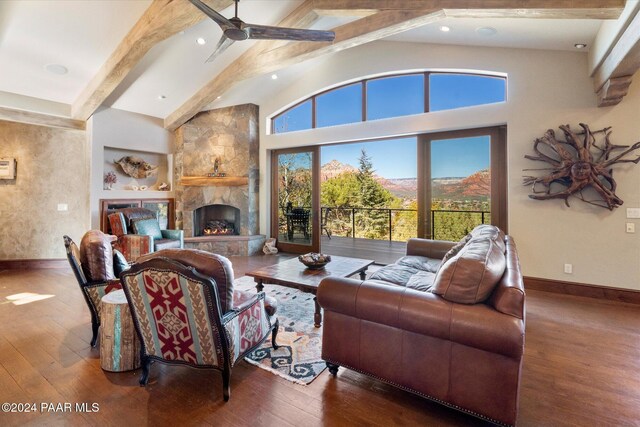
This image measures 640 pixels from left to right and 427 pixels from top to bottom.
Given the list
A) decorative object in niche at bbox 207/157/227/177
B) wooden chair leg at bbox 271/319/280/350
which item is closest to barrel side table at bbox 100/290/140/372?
wooden chair leg at bbox 271/319/280/350

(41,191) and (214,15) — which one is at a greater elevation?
(214,15)

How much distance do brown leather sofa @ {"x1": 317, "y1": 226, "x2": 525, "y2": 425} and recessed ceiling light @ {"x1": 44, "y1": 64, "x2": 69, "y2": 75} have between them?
5.47 meters

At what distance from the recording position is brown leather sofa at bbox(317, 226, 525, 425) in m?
1.62

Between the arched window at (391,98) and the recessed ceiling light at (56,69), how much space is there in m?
3.79

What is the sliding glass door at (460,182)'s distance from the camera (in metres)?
4.72

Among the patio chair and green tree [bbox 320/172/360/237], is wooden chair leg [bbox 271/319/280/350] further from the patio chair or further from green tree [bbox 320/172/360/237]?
green tree [bbox 320/172/360/237]

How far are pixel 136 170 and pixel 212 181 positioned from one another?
5.42ft

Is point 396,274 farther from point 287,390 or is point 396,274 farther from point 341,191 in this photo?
point 341,191

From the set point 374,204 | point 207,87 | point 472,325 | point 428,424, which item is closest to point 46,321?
point 428,424

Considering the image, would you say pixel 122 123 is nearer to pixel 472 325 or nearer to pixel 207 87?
pixel 207 87

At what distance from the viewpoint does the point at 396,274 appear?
10.2 ft

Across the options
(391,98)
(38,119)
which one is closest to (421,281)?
(391,98)

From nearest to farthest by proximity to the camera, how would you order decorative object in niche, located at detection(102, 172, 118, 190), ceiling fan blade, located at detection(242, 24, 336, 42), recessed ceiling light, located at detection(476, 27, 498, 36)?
ceiling fan blade, located at detection(242, 24, 336, 42)
recessed ceiling light, located at detection(476, 27, 498, 36)
decorative object in niche, located at detection(102, 172, 118, 190)

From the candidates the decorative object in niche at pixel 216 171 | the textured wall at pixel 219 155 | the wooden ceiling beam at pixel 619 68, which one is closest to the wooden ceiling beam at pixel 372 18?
the wooden ceiling beam at pixel 619 68
